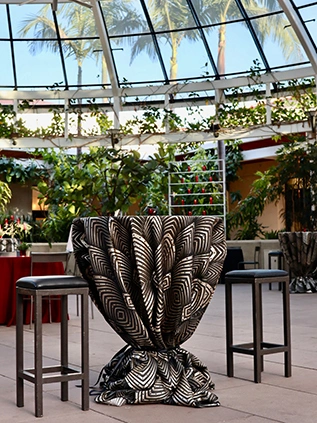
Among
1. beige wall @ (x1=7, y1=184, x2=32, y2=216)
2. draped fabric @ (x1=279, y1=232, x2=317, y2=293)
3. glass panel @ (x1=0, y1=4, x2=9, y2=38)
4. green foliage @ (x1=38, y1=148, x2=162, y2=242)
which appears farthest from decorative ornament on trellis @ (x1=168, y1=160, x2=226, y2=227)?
beige wall @ (x1=7, y1=184, x2=32, y2=216)

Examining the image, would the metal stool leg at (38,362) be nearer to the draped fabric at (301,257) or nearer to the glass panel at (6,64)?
the draped fabric at (301,257)

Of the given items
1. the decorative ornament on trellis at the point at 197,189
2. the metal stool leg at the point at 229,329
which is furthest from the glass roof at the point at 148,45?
the metal stool leg at the point at 229,329

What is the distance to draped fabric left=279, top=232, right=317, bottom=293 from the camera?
31.4 ft

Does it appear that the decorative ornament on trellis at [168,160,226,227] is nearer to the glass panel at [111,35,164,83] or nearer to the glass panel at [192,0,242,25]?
the glass panel at [111,35,164,83]

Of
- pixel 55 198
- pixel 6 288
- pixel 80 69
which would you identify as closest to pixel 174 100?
pixel 80 69

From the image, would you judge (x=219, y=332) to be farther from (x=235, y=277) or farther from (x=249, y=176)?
(x=249, y=176)

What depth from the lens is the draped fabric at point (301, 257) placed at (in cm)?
956

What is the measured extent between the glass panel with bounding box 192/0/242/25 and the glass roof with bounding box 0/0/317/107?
0.02m

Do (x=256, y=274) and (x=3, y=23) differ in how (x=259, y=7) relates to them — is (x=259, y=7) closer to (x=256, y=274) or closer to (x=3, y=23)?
(x=3, y=23)

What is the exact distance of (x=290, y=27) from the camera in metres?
12.3

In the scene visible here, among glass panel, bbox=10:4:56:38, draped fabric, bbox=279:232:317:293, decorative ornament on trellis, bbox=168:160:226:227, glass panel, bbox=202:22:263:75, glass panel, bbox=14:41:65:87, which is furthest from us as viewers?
glass panel, bbox=14:41:65:87

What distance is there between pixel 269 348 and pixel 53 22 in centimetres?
1074

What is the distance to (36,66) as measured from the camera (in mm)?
13984

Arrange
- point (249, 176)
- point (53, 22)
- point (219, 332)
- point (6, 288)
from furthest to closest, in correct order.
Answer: point (249, 176)
point (53, 22)
point (6, 288)
point (219, 332)
